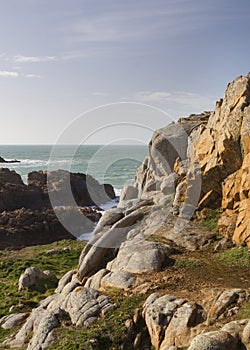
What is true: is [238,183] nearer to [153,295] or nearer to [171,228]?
[171,228]

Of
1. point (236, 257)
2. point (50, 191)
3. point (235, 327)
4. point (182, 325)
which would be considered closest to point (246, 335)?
point (235, 327)

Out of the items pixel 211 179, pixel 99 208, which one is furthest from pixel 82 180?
pixel 211 179

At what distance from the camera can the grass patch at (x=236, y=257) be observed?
49.5ft

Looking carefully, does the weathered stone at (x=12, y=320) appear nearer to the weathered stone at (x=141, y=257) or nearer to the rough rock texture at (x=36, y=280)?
the rough rock texture at (x=36, y=280)

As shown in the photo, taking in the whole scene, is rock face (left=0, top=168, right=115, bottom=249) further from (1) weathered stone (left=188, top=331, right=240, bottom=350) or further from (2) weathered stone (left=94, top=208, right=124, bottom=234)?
(1) weathered stone (left=188, top=331, right=240, bottom=350)

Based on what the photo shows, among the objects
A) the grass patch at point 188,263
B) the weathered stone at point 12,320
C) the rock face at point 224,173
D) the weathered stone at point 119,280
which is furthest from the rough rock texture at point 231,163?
the weathered stone at point 12,320

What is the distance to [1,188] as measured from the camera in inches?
2213

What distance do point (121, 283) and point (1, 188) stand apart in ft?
151

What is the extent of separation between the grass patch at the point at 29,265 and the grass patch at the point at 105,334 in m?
8.40

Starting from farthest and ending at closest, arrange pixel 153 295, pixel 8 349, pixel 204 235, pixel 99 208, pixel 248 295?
pixel 99 208
pixel 204 235
pixel 8 349
pixel 153 295
pixel 248 295

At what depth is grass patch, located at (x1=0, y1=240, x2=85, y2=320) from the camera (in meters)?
21.1

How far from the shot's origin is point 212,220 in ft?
61.8

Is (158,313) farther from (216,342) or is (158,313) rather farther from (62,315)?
(62,315)

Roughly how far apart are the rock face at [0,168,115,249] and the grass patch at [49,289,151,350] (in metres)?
28.5
